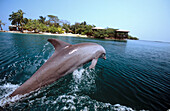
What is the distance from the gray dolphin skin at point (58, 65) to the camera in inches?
105

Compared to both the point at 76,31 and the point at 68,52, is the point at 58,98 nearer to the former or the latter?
the point at 68,52

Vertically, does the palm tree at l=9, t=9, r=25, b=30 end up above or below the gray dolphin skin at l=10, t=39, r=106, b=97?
above

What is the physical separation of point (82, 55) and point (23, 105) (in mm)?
2915

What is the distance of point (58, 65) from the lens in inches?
122

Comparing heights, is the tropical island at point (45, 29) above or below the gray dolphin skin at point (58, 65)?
above

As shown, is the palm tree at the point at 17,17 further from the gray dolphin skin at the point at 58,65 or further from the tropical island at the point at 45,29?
the gray dolphin skin at the point at 58,65

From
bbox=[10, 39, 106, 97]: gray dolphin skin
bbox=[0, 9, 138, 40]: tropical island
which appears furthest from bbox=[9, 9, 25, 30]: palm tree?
bbox=[10, 39, 106, 97]: gray dolphin skin

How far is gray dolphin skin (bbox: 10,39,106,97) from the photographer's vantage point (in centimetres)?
267

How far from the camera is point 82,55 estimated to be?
3900 mm

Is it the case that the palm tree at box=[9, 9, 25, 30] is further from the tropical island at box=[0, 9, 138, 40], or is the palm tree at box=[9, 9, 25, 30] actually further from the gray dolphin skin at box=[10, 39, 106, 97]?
the gray dolphin skin at box=[10, 39, 106, 97]

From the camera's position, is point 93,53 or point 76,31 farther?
point 76,31

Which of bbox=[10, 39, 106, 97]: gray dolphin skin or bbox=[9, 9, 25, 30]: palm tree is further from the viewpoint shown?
bbox=[9, 9, 25, 30]: palm tree

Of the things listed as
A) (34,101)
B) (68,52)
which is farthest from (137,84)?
Result: (34,101)

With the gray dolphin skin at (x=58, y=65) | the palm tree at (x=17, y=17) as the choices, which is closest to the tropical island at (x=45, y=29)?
the palm tree at (x=17, y=17)
